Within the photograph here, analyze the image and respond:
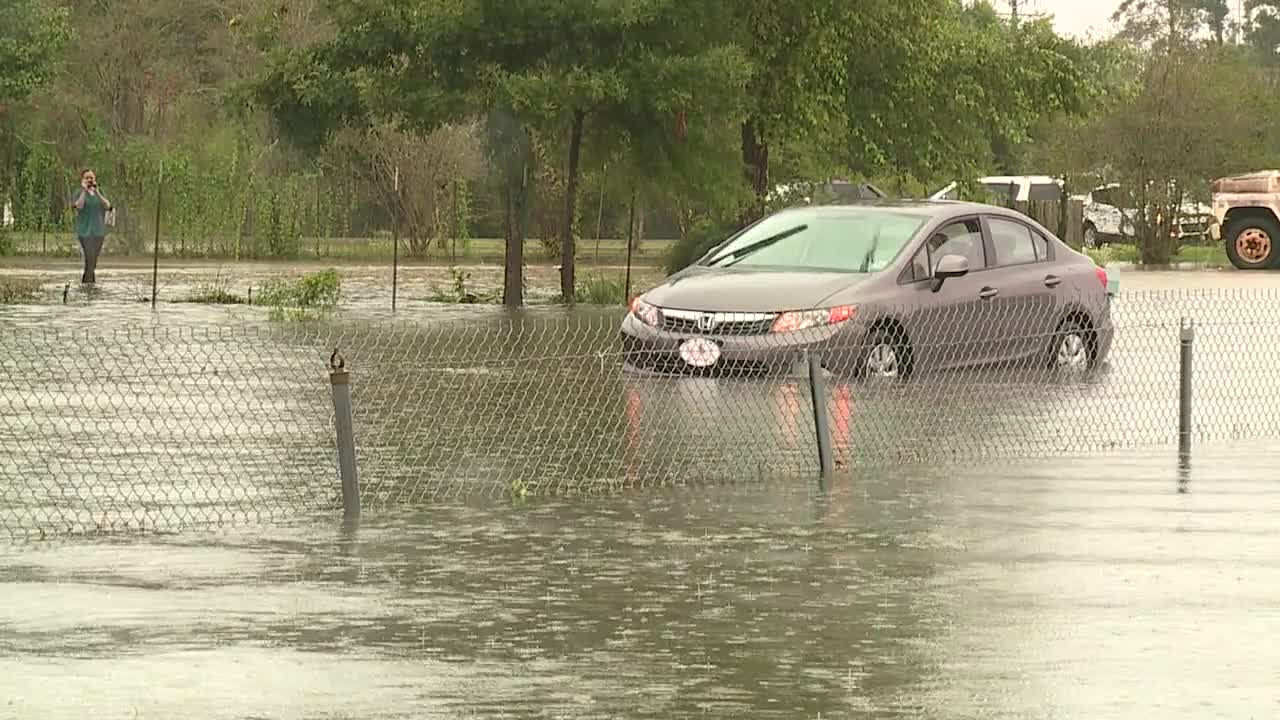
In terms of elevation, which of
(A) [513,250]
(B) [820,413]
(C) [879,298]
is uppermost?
(C) [879,298]

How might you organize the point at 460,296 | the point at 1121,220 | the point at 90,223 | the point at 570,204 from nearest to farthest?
the point at 570,204
the point at 460,296
the point at 90,223
the point at 1121,220

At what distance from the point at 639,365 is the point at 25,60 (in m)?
28.7

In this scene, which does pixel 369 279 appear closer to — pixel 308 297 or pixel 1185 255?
pixel 308 297

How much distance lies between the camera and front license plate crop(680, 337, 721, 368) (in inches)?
786

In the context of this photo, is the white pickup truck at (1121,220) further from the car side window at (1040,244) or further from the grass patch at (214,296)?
the car side window at (1040,244)

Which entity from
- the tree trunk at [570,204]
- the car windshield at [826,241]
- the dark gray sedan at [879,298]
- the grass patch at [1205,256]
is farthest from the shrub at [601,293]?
the grass patch at [1205,256]

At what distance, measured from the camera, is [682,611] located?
1006cm

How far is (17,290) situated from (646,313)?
1658 centimetres

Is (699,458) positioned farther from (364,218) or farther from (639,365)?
(364,218)

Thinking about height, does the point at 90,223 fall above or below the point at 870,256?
below

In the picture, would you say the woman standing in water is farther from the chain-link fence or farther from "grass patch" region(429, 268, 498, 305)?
the chain-link fence

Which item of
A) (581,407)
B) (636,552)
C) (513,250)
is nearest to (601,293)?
(513,250)

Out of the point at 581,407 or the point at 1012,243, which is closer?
the point at 581,407

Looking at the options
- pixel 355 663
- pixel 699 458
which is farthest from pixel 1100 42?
pixel 355 663
